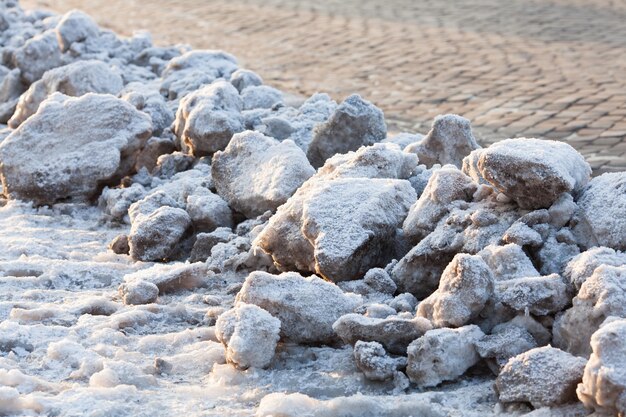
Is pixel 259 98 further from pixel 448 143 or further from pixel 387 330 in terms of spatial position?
pixel 387 330

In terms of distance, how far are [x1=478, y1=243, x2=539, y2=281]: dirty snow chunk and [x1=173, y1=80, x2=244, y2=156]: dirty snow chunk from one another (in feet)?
6.71

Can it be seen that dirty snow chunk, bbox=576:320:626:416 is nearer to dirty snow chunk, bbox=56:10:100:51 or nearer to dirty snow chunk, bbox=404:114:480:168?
dirty snow chunk, bbox=404:114:480:168

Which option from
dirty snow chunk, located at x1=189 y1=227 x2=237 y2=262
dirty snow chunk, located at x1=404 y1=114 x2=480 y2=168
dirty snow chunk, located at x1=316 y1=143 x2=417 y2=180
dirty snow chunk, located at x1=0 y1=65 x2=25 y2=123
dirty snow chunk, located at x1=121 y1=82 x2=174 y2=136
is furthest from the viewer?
dirty snow chunk, located at x1=0 y1=65 x2=25 y2=123

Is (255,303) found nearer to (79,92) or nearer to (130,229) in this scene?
(130,229)

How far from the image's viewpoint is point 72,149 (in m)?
5.06

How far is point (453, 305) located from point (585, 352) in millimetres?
398

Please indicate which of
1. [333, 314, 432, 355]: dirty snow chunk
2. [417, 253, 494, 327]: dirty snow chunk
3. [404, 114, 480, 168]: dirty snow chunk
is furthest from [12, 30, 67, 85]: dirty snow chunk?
[417, 253, 494, 327]: dirty snow chunk

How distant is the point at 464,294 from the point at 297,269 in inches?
38.0

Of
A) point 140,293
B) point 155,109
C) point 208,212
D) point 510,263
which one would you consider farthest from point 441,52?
point 510,263

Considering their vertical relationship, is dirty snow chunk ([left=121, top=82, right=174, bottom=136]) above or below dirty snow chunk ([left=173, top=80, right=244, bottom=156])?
below

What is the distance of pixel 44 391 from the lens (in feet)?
10.2

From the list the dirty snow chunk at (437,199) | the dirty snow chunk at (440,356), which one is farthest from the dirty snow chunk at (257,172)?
the dirty snow chunk at (440,356)

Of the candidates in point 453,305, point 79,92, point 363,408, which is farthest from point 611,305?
point 79,92

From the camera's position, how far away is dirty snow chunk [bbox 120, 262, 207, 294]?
394 cm
